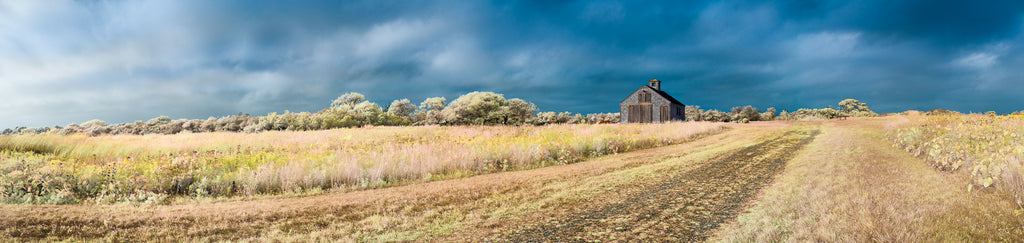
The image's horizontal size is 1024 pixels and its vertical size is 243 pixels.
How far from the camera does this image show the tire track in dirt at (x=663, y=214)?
10.5ft

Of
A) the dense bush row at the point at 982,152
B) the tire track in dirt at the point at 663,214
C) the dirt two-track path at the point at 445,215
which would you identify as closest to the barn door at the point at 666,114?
the dense bush row at the point at 982,152

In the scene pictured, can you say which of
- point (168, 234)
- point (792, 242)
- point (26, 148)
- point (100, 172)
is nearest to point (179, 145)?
point (26, 148)

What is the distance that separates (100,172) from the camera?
6520mm

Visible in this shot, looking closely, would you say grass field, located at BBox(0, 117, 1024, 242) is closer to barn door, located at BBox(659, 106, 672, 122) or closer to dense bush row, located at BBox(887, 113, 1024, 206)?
dense bush row, located at BBox(887, 113, 1024, 206)

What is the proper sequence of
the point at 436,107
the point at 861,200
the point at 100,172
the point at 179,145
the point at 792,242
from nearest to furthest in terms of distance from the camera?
1. the point at 792,242
2. the point at 861,200
3. the point at 100,172
4. the point at 179,145
5. the point at 436,107

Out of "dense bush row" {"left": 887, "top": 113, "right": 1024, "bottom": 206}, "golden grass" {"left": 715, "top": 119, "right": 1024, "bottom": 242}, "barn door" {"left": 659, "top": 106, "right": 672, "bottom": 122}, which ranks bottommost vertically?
"golden grass" {"left": 715, "top": 119, "right": 1024, "bottom": 242}

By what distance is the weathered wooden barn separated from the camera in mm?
38472

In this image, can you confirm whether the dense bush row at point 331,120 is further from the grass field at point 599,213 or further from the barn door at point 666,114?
the grass field at point 599,213

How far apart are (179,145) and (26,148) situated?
388cm

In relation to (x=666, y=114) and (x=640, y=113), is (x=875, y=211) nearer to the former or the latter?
(x=666, y=114)

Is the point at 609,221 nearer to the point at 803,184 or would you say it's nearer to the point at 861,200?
the point at 861,200

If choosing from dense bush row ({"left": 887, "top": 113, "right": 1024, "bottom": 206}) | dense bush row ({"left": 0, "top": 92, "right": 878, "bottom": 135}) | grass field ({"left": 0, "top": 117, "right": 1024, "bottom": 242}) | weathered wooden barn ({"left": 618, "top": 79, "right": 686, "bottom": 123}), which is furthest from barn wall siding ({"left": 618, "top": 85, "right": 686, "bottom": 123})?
grass field ({"left": 0, "top": 117, "right": 1024, "bottom": 242})

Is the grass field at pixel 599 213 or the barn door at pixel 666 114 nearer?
the grass field at pixel 599 213

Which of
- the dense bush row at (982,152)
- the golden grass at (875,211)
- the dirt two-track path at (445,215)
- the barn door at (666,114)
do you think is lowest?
the dirt two-track path at (445,215)
